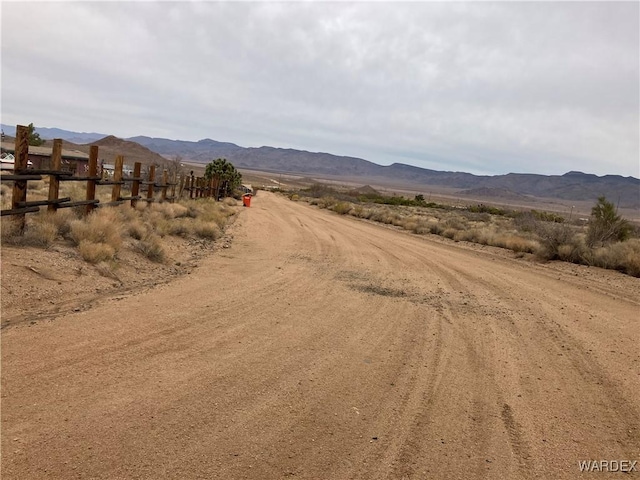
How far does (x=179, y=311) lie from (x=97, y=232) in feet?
11.6

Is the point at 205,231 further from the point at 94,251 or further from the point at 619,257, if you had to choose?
the point at 619,257

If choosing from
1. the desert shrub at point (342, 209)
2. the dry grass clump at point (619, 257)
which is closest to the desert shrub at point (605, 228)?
the dry grass clump at point (619, 257)

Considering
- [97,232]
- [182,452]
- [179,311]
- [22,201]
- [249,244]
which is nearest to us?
[182,452]

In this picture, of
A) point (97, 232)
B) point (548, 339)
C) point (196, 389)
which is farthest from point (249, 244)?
point (196, 389)

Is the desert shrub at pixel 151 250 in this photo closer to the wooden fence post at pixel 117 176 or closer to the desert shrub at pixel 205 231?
the wooden fence post at pixel 117 176

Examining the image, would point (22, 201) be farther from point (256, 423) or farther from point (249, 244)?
point (249, 244)

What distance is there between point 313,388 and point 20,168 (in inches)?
273

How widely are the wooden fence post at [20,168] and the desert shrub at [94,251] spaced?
3.36ft

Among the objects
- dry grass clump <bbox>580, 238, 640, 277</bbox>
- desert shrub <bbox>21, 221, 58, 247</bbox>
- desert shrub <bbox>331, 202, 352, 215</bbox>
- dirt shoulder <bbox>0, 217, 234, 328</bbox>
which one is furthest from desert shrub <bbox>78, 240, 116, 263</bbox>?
desert shrub <bbox>331, 202, 352, 215</bbox>

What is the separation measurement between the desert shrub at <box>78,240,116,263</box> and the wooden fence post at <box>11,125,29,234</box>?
1023 mm

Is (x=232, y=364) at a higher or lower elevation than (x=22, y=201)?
lower

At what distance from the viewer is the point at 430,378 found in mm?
5566

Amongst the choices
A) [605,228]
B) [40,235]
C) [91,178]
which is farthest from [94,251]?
[605,228]

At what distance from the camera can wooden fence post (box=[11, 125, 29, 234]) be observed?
8.52 meters
